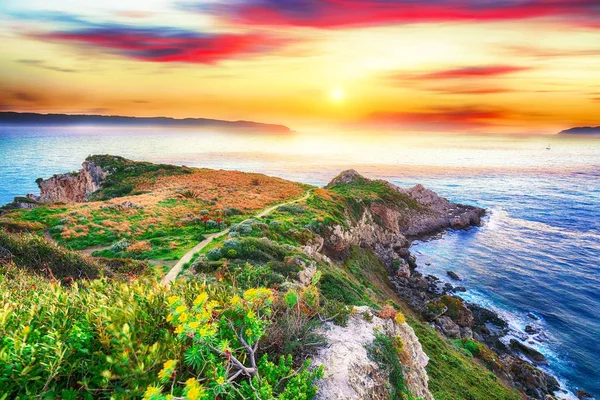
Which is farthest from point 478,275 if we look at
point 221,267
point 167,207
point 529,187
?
point 529,187

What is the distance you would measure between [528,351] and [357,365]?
3340 cm

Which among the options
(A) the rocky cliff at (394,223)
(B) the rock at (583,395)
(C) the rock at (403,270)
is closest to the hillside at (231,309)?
(C) the rock at (403,270)

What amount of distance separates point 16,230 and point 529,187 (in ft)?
Result: 456

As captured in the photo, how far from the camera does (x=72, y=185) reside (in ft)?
241

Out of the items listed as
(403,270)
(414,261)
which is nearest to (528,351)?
(403,270)

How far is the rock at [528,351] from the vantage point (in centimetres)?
3095

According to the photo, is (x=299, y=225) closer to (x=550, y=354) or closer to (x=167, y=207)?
(x=167, y=207)

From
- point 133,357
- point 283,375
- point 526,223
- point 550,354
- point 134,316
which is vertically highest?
point 134,316

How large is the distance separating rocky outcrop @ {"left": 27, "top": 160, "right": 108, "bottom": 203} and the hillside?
744 centimetres

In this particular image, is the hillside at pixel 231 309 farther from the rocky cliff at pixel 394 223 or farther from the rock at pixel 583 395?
the rock at pixel 583 395

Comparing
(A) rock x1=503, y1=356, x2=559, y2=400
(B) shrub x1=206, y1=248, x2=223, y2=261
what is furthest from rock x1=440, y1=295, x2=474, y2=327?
(B) shrub x1=206, y1=248, x2=223, y2=261

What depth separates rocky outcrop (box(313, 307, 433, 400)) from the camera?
787cm

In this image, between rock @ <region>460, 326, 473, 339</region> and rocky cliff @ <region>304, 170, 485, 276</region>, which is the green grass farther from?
rocky cliff @ <region>304, 170, 485, 276</region>

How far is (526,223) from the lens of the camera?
72.4m
